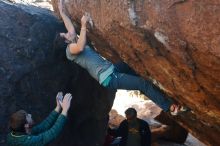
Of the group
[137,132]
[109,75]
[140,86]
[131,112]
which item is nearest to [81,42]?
[109,75]

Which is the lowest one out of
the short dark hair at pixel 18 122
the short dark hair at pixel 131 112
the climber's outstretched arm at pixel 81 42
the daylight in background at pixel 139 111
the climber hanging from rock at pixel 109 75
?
the daylight in background at pixel 139 111

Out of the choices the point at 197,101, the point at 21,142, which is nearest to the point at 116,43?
the point at 197,101

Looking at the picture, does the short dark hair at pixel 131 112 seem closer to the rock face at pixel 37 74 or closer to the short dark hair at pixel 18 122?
the rock face at pixel 37 74

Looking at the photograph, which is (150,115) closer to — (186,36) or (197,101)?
(197,101)

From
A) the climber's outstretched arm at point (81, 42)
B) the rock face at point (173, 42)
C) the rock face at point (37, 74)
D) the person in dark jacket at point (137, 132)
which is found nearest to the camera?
the rock face at point (173, 42)

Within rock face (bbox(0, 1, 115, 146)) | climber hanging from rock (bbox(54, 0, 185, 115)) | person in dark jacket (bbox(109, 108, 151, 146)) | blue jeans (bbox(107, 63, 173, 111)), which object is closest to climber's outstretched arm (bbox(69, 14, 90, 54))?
climber hanging from rock (bbox(54, 0, 185, 115))

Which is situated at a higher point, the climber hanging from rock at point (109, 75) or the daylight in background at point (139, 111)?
the climber hanging from rock at point (109, 75)

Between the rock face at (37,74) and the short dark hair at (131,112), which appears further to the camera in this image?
the short dark hair at (131,112)

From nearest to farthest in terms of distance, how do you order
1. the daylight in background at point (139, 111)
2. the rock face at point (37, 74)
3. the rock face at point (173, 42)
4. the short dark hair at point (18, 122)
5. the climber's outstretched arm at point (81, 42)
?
1. the rock face at point (173, 42)
2. the short dark hair at point (18, 122)
3. the climber's outstretched arm at point (81, 42)
4. the rock face at point (37, 74)
5. the daylight in background at point (139, 111)

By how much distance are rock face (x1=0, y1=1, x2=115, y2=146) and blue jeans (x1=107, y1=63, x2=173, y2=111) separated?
190 centimetres

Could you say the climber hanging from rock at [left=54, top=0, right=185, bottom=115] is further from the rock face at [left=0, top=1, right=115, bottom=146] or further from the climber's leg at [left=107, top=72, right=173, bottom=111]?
the rock face at [left=0, top=1, right=115, bottom=146]

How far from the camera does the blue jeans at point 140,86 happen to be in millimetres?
6215

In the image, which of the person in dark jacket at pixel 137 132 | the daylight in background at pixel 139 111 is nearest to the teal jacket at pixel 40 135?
the person in dark jacket at pixel 137 132

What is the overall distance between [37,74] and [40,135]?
2.43 metres
